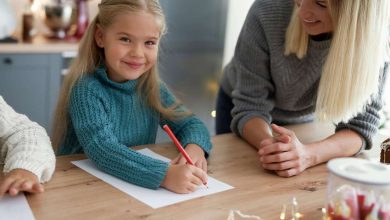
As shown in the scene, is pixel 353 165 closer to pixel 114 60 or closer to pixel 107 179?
pixel 107 179

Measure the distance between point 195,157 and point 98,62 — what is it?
37cm

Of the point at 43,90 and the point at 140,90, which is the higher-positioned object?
the point at 140,90

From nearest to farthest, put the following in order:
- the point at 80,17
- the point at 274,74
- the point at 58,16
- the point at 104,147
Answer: the point at 104,147 < the point at 274,74 < the point at 58,16 < the point at 80,17

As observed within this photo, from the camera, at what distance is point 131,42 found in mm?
1377

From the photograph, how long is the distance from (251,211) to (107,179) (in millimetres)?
317

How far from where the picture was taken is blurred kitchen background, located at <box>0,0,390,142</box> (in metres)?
3.02

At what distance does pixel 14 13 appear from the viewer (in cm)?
327

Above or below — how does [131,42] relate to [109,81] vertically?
above

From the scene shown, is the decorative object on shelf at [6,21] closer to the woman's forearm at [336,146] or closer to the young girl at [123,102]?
the young girl at [123,102]

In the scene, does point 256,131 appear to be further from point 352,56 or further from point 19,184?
→ point 19,184

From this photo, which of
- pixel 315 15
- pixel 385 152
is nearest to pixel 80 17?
pixel 315 15

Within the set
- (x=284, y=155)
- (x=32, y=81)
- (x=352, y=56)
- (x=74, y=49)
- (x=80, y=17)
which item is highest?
(x=352, y=56)

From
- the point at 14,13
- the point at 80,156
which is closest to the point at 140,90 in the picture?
the point at 80,156

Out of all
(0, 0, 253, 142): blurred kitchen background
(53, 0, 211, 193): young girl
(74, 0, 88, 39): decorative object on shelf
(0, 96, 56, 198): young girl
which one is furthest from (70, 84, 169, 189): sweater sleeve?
(74, 0, 88, 39): decorative object on shelf
